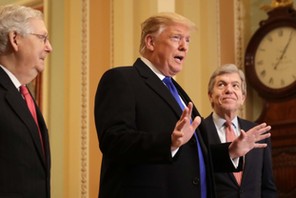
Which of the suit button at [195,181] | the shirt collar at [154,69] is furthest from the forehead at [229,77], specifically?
the suit button at [195,181]

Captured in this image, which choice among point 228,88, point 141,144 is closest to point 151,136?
point 141,144

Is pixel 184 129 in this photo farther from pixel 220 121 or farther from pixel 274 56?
pixel 274 56

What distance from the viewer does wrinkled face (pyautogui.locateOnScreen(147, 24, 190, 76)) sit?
2.40m

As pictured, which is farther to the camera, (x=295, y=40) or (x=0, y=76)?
(x=295, y=40)

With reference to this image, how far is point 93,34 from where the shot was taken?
15.9ft

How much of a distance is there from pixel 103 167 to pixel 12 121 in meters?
0.46

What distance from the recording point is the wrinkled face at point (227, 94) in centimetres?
310

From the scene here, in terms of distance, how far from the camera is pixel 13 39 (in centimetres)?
213

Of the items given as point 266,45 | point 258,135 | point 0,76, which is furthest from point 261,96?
point 0,76

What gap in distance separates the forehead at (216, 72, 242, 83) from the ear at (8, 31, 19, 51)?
1371 millimetres

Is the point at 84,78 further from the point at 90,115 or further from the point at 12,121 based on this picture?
the point at 12,121

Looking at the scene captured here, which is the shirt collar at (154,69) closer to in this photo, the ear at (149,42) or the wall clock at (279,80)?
the ear at (149,42)

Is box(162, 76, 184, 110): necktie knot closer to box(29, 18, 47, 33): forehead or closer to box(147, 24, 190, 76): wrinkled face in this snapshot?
box(147, 24, 190, 76): wrinkled face

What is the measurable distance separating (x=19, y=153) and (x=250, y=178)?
1.42m
